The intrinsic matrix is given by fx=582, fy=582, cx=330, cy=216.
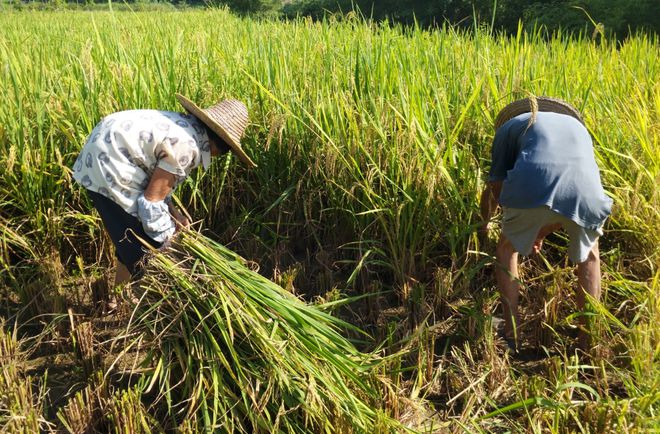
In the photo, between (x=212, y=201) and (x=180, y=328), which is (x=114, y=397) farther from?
(x=212, y=201)

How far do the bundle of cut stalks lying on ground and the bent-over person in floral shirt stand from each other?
21cm

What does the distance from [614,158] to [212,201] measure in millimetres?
1838

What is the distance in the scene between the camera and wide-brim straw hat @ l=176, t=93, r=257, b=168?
205 centimetres

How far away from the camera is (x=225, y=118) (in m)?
2.12

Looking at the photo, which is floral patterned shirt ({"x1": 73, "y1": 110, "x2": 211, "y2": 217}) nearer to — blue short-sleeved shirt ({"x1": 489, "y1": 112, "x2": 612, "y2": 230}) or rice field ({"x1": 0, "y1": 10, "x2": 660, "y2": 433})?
rice field ({"x1": 0, "y1": 10, "x2": 660, "y2": 433})

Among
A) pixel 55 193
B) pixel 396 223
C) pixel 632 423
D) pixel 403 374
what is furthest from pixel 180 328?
pixel 632 423

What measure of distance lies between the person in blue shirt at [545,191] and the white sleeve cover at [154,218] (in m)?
1.16

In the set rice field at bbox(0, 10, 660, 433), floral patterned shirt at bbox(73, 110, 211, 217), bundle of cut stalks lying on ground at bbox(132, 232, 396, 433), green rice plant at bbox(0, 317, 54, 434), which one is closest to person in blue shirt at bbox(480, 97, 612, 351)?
rice field at bbox(0, 10, 660, 433)

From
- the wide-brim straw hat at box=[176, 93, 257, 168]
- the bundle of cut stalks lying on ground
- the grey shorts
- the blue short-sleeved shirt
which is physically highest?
the wide-brim straw hat at box=[176, 93, 257, 168]

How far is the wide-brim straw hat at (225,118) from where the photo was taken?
6.73 feet

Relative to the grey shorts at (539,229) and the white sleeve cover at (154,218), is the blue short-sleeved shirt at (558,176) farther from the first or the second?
the white sleeve cover at (154,218)

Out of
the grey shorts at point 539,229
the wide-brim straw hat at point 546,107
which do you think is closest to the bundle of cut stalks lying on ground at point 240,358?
the grey shorts at point 539,229

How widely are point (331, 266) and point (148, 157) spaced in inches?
37.3

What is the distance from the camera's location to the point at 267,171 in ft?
9.11
